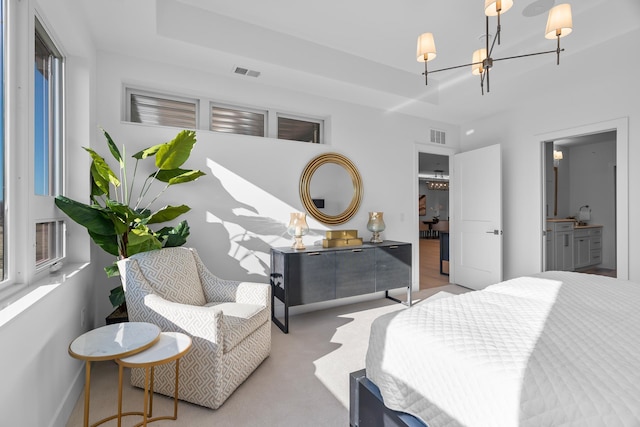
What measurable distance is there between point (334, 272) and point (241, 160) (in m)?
1.52

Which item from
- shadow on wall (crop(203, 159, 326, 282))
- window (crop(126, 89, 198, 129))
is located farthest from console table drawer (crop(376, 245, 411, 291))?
window (crop(126, 89, 198, 129))

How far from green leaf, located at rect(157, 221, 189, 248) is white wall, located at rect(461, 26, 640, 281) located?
3.87 meters

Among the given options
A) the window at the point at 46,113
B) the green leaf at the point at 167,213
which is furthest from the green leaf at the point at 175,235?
the window at the point at 46,113

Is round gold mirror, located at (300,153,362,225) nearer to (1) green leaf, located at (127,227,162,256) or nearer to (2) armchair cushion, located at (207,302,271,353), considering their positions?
(2) armchair cushion, located at (207,302,271,353)

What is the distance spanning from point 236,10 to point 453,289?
4.35m

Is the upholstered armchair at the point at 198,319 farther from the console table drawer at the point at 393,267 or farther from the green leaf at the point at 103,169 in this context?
the console table drawer at the point at 393,267

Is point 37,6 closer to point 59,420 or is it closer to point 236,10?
point 236,10

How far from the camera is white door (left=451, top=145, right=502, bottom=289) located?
4.15 m

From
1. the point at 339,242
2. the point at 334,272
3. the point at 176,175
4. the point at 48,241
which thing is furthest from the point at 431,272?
the point at 48,241

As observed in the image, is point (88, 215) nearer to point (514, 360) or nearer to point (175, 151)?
point (175, 151)

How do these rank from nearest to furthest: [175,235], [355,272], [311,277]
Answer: [175,235] < [311,277] < [355,272]

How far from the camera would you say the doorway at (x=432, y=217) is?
215 inches

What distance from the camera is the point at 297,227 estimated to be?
3242 mm

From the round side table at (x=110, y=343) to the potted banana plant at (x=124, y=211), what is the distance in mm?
690
